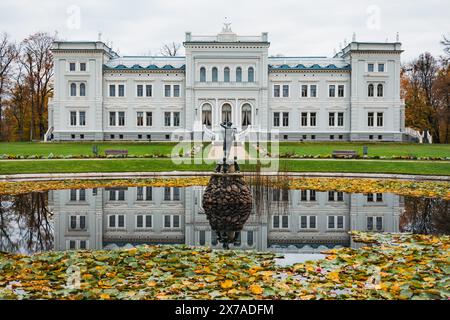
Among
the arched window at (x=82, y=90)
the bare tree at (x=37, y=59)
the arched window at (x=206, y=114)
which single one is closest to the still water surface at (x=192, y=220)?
the arched window at (x=206, y=114)

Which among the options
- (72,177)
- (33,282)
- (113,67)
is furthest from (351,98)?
(33,282)

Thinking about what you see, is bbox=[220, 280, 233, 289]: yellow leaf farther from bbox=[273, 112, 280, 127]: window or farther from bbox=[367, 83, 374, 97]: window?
bbox=[367, 83, 374, 97]: window

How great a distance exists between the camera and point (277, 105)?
53031 mm

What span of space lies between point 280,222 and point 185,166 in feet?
45.5

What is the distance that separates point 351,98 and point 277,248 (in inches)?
1813

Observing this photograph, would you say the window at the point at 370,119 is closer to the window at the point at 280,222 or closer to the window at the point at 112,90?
the window at the point at 112,90

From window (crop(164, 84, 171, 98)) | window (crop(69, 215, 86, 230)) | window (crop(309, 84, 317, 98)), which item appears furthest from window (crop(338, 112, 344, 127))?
window (crop(69, 215, 86, 230))

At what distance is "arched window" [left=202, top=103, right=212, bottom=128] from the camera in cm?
5162

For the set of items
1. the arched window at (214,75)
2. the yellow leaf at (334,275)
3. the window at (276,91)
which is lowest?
the yellow leaf at (334,275)

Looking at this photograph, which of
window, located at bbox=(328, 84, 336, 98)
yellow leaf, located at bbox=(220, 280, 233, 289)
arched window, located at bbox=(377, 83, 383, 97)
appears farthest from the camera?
window, located at bbox=(328, 84, 336, 98)

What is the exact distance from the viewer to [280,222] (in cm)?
1174

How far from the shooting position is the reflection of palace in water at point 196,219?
9.68 meters

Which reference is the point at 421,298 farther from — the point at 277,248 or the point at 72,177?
the point at 72,177

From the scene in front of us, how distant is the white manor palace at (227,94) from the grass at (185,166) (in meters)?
24.2
